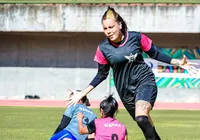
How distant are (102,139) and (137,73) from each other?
1.36 m

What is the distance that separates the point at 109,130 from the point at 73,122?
5.58 feet

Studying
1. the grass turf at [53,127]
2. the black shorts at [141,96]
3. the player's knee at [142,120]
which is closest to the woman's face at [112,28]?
the black shorts at [141,96]

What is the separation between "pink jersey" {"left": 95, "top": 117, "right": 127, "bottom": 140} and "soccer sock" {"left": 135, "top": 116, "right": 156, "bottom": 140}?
426mm

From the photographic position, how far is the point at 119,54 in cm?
888

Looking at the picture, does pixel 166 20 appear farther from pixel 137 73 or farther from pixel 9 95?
pixel 137 73

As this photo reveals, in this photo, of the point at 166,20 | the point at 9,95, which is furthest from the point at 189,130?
the point at 9,95

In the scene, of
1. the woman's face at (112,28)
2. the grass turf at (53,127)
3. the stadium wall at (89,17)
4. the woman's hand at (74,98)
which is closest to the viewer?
the woman's face at (112,28)

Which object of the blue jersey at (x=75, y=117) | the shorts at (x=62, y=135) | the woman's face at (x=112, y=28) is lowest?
the shorts at (x=62, y=135)

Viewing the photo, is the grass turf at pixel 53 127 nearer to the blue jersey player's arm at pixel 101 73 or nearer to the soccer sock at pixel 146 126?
the blue jersey player's arm at pixel 101 73

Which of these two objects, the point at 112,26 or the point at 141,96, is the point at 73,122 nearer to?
the point at 141,96

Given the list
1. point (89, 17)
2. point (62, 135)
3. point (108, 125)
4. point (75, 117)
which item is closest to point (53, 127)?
point (75, 117)

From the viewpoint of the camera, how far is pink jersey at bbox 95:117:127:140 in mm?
8102

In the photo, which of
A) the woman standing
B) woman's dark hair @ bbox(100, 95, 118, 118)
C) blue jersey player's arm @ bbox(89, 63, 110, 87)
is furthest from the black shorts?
woman's dark hair @ bbox(100, 95, 118, 118)

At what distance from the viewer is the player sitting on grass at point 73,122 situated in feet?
31.1
